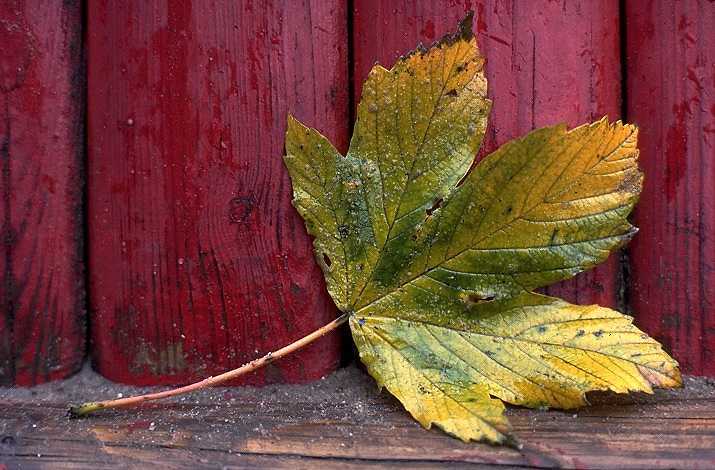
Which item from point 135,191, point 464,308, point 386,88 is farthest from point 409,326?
point 135,191

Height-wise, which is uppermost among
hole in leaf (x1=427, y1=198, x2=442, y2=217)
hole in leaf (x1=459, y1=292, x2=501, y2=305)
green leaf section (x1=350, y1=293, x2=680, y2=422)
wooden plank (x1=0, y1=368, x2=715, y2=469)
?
hole in leaf (x1=427, y1=198, x2=442, y2=217)

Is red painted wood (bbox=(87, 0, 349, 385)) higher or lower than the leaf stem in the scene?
higher

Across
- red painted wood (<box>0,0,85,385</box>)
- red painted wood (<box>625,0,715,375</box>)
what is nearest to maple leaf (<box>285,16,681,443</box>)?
red painted wood (<box>625,0,715,375</box>)

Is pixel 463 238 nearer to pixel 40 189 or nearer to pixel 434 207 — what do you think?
pixel 434 207

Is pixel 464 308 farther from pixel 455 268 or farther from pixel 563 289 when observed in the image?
pixel 563 289

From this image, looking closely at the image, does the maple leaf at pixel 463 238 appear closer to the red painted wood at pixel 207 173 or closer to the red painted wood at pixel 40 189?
the red painted wood at pixel 207 173

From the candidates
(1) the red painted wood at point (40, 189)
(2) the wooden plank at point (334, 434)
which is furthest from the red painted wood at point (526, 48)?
(1) the red painted wood at point (40, 189)

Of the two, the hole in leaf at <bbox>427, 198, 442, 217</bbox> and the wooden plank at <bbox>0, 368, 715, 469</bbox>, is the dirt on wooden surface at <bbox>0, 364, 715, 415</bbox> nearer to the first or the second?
the wooden plank at <bbox>0, 368, 715, 469</bbox>
